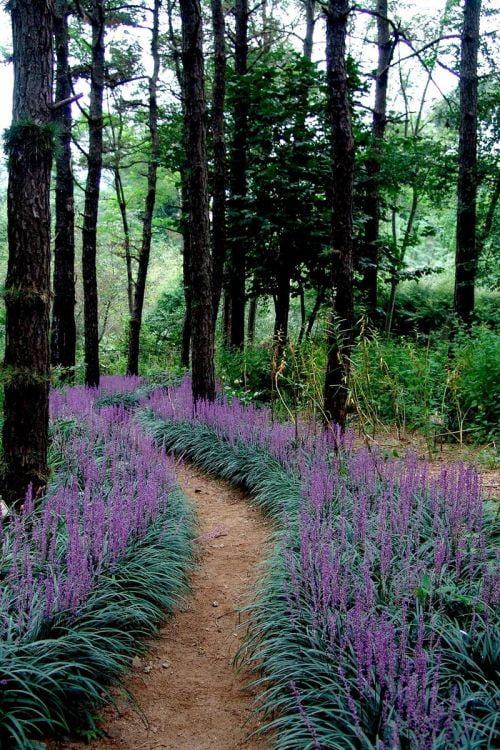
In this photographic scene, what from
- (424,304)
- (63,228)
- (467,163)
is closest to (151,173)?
(63,228)

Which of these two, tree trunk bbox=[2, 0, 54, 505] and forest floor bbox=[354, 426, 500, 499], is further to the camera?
forest floor bbox=[354, 426, 500, 499]

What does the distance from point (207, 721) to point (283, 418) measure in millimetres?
5948

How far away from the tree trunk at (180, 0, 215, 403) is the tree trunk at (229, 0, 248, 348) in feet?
13.6

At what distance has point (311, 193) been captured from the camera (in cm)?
1306

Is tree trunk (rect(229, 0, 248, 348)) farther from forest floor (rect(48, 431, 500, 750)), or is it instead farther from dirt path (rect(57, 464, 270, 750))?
dirt path (rect(57, 464, 270, 750))

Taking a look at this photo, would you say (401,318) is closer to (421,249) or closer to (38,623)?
(38,623)

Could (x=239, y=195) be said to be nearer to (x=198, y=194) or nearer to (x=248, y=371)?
(x=248, y=371)

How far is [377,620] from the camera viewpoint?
2.78 meters

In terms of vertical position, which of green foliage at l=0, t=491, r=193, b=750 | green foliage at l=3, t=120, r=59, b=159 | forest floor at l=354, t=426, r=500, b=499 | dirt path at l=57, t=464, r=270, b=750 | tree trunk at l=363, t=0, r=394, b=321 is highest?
tree trunk at l=363, t=0, r=394, b=321

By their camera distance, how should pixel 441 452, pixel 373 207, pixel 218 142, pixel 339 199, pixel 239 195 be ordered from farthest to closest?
pixel 373 207 < pixel 239 195 < pixel 218 142 < pixel 441 452 < pixel 339 199

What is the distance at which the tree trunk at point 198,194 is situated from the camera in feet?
29.5

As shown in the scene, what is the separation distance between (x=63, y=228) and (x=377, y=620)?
1190 centimetres

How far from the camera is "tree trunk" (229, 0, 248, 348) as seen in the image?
44.9 ft

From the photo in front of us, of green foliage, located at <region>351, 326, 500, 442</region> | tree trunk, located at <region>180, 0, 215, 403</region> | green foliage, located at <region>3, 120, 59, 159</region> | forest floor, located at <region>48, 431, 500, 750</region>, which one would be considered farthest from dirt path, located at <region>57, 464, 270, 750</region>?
tree trunk, located at <region>180, 0, 215, 403</region>
